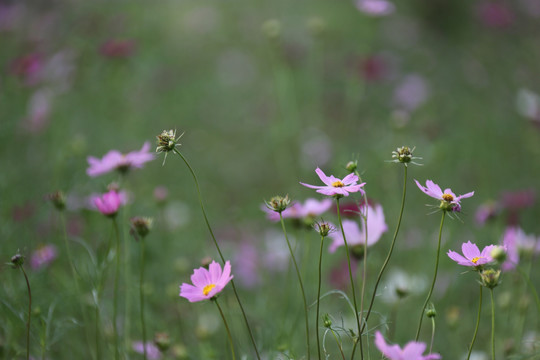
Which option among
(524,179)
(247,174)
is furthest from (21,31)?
(524,179)

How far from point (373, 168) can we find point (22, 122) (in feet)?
4.24

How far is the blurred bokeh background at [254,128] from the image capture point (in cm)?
117

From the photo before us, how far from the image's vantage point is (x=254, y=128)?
2422mm

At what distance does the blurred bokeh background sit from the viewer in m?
1.17

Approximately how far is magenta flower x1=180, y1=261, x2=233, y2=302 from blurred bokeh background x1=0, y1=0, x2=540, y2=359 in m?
0.25

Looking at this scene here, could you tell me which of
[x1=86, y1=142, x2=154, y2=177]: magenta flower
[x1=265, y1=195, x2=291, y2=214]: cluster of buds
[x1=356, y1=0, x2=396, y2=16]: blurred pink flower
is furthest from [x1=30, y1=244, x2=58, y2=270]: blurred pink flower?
[x1=356, y1=0, x2=396, y2=16]: blurred pink flower

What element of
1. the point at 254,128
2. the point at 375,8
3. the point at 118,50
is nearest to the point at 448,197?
the point at 375,8

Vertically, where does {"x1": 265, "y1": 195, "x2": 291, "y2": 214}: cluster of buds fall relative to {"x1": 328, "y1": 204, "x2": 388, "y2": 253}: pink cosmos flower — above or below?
below

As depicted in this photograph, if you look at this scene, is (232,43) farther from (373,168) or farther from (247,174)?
(373,168)

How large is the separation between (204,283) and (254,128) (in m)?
1.87

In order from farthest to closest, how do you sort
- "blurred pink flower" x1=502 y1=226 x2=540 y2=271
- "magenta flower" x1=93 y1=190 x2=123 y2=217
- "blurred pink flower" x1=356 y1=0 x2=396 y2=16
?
→ "blurred pink flower" x1=356 y1=0 x2=396 y2=16, "blurred pink flower" x1=502 y1=226 x2=540 y2=271, "magenta flower" x1=93 y1=190 x2=123 y2=217

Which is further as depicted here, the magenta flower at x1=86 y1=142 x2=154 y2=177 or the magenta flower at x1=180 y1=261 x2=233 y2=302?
the magenta flower at x1=86 y1=142 x2=154 y2=177

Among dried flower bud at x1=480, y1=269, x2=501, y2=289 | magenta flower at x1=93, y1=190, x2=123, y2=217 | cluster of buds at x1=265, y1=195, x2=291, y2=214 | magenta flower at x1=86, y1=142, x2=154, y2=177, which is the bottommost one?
dried flower bud at x1=480, y1=269, x2=501, y2=289

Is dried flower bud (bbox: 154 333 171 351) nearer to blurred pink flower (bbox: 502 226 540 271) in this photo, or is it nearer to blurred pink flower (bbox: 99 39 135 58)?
blurred pink flower (bbox: 502 226 540 271)
